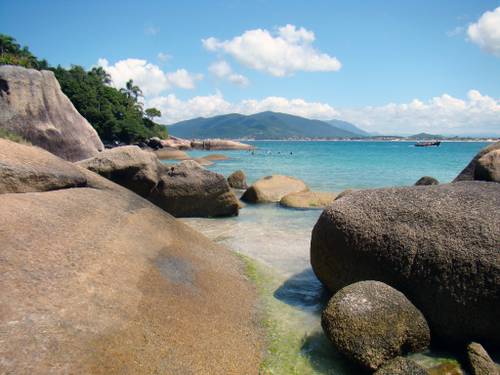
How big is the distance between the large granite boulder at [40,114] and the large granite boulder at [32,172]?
33.1 ft

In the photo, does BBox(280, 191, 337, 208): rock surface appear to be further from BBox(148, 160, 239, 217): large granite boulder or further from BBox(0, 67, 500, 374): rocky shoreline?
BBox(0, 67, 500, 374): rocky shoreline

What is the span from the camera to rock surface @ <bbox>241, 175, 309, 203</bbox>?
16578mm

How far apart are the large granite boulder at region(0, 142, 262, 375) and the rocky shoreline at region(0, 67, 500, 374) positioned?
0.05 feet

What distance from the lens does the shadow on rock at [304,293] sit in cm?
615

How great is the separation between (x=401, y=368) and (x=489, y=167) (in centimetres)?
809

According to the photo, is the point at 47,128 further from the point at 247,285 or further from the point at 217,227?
the point at 247,285

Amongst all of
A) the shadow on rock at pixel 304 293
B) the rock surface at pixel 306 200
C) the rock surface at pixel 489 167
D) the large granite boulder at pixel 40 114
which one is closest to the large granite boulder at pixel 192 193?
the rock surface at pixel 306 200

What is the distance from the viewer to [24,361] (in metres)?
2.83

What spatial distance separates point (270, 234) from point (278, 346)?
235 inches

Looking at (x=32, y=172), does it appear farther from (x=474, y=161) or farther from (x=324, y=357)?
(x=474, y=161)

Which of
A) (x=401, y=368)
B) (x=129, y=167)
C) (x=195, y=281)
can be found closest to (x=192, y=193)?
(x=129, y=167)

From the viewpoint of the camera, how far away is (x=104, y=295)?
383 cm

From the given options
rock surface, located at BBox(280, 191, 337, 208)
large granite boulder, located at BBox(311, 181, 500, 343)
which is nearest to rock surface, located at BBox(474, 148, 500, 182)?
large granite boulder, located at BBox(311, 181, 500, 343)

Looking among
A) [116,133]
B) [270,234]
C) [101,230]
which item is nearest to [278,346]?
[101,230]
